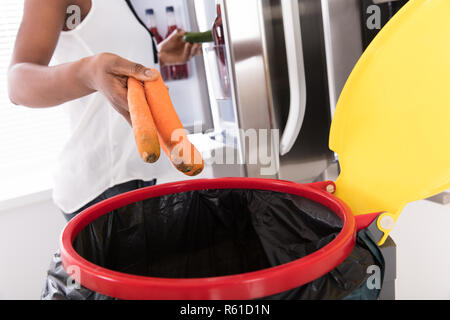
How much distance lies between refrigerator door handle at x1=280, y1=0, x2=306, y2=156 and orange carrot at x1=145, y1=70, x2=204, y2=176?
0.36 meters

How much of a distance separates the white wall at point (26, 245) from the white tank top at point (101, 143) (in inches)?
28.3

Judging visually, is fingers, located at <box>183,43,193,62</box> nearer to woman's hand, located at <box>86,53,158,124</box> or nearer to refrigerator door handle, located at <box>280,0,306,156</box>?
refrigerator door handle, located at <box>280,0,306,156</box>

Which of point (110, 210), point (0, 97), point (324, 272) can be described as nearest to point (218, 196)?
point (110, 210)

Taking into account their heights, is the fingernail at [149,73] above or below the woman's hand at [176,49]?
below

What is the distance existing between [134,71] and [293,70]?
40 centimetres

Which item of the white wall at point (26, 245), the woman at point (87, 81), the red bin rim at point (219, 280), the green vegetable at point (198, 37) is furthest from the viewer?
the white wall at point (26, 245)

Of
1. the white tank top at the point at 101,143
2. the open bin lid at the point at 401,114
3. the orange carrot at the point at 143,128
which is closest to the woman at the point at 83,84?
the white tank top at the point at 101,143

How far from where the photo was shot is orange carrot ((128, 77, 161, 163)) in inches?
17.3

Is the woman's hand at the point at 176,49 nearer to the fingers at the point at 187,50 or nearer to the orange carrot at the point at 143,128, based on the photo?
the fingers at the point at 187,50

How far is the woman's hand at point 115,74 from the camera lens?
54 cm

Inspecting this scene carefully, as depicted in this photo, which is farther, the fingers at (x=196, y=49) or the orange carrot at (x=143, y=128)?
the fingers at (x=196, y=49)

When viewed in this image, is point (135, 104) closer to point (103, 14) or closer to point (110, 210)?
point (110, 210)

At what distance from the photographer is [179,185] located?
2.09ft

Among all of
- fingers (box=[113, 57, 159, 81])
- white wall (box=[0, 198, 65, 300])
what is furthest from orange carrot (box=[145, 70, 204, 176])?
white wall (box=[0, 198, 65, 300])
